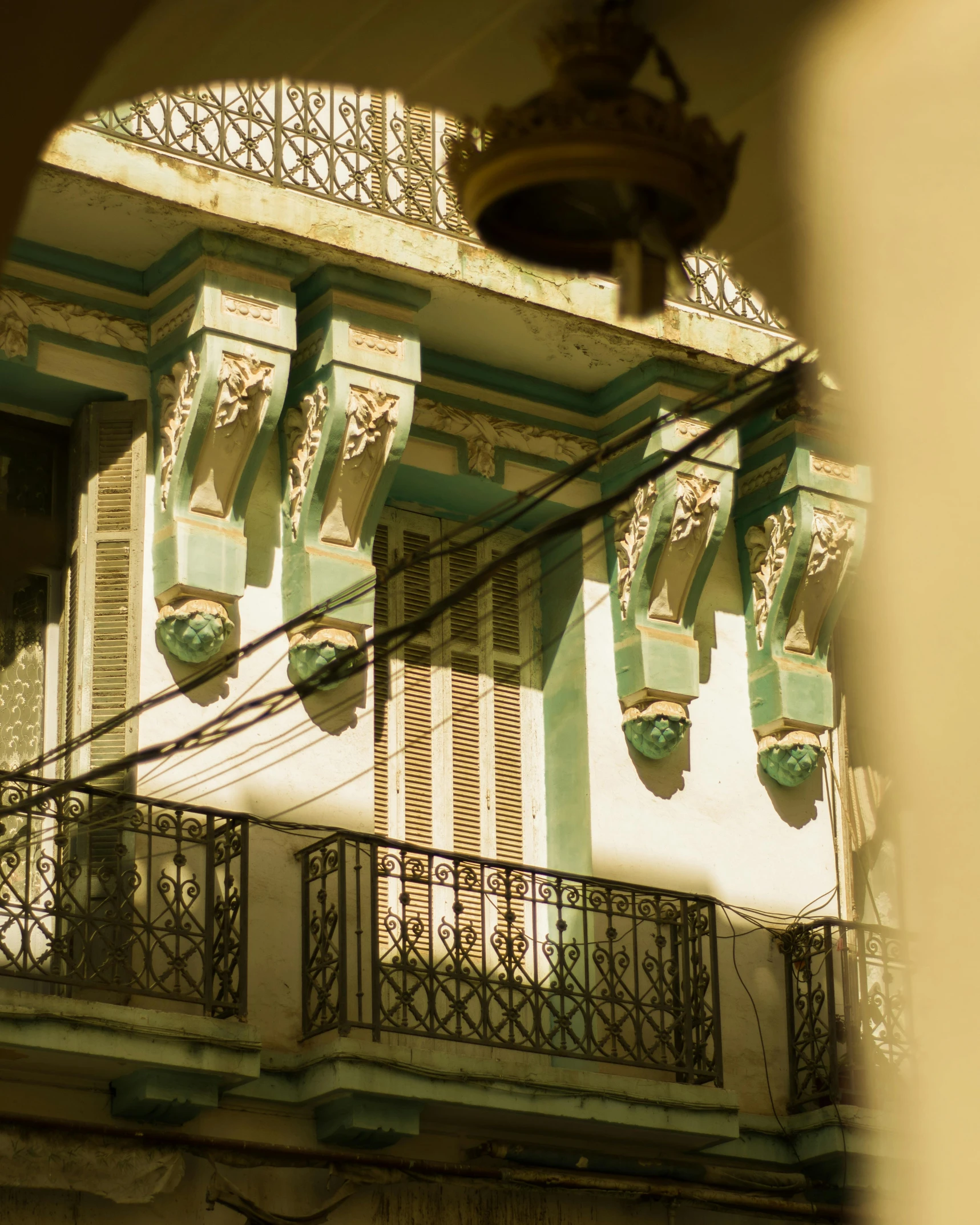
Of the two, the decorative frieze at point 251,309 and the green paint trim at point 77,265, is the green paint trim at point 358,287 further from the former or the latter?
the green paint trim at point 77,265

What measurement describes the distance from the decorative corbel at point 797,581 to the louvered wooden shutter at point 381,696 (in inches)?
90.9

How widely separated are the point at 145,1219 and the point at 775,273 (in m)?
6.58

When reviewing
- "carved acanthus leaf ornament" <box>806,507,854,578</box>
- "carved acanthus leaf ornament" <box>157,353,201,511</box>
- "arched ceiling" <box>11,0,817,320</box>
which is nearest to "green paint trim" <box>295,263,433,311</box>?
"carved acanthus leaf ornament" <box>157,353,201,511</box>

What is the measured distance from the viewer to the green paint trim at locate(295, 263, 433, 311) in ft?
35.4

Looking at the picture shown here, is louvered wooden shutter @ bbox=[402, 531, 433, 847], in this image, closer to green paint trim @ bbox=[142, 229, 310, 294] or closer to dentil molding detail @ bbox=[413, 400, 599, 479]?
dentil molding detail @ bbox=[413, 400, 599, 479]

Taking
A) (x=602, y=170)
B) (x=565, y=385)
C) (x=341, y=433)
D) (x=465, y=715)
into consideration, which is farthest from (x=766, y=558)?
(x=602, y=170)

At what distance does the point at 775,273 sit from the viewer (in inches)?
185

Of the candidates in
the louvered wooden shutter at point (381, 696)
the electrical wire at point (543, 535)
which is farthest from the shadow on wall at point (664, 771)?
the electrical wire at point (543, 535)

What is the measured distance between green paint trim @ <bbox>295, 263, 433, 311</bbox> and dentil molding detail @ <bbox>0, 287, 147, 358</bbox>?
87 cm

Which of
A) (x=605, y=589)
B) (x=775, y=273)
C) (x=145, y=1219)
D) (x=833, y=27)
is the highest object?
(x=605, y=589)

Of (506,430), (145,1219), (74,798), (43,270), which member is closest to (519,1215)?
(145,1219)

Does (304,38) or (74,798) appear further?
(74,798)

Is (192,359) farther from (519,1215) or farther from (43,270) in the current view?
(519,1215)

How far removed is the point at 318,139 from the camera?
10.9 metres
